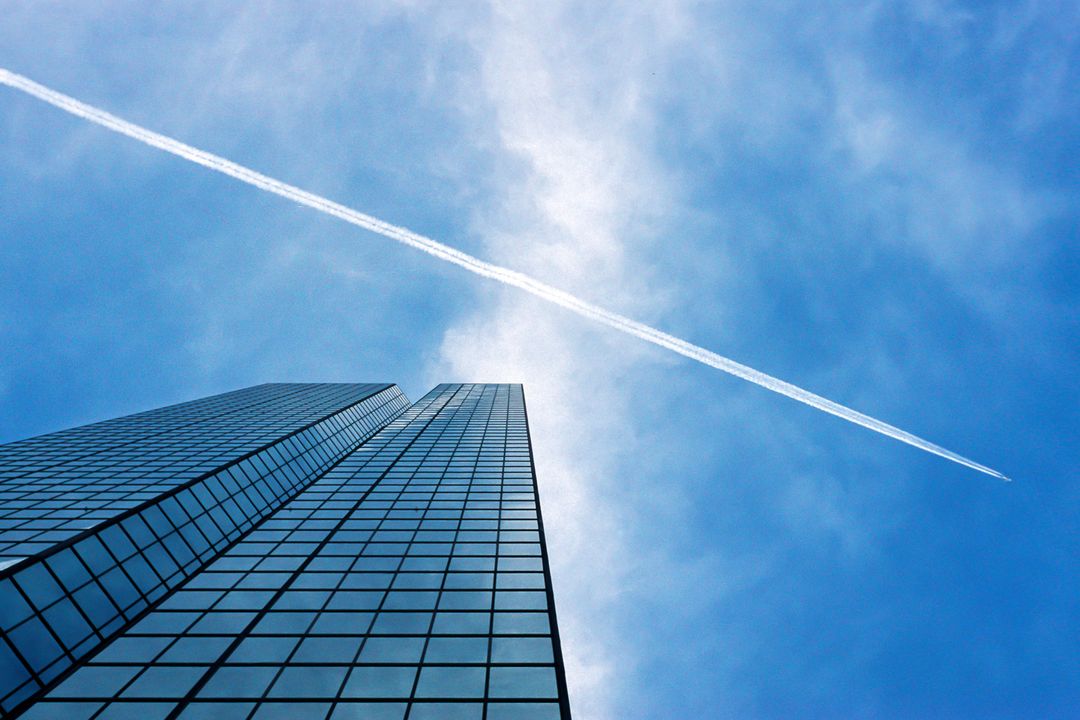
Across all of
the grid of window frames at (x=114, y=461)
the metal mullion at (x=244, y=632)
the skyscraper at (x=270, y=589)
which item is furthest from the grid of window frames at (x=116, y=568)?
the metal mullion at (x=244, y=632)

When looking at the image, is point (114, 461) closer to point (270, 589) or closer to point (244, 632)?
point (270, 589)

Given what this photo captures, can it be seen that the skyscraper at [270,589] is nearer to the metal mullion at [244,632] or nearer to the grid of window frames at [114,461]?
the metal mullion at [244,632]

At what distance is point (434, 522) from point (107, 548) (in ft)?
47.6

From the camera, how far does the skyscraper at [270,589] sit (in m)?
16.2

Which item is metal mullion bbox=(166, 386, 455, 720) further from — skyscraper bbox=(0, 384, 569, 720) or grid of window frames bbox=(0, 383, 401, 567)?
grid of window frames bbox=(0, 383, 401, 567)

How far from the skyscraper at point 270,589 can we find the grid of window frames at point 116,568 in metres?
0.09

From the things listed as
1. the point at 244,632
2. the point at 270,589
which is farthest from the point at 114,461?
the point at 244,632

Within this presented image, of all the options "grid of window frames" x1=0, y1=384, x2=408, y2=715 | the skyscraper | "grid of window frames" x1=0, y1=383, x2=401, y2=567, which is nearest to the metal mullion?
the skyscraper

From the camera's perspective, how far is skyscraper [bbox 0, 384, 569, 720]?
53.2ft

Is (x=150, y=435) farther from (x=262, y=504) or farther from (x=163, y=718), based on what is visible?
(x=163, y=718)

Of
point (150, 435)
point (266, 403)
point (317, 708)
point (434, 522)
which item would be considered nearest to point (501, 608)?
point (317, 708)

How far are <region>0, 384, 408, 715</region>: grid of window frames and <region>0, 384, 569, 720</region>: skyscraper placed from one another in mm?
93

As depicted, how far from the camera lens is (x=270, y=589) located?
2236cm

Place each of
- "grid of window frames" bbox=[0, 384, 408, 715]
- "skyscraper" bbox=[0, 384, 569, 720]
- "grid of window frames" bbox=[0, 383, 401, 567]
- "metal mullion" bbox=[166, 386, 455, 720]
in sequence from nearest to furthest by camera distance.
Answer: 1. "metal mullion" bbox=[166, 386, 455, 720]
2. "skyscraper" bbox=[0, 384, 569, 720]
3. "grid of window frames" bbox=[0, 384, 408, 715]
4. "grid of window frames" bbox=[0, 383, 401, 567]
